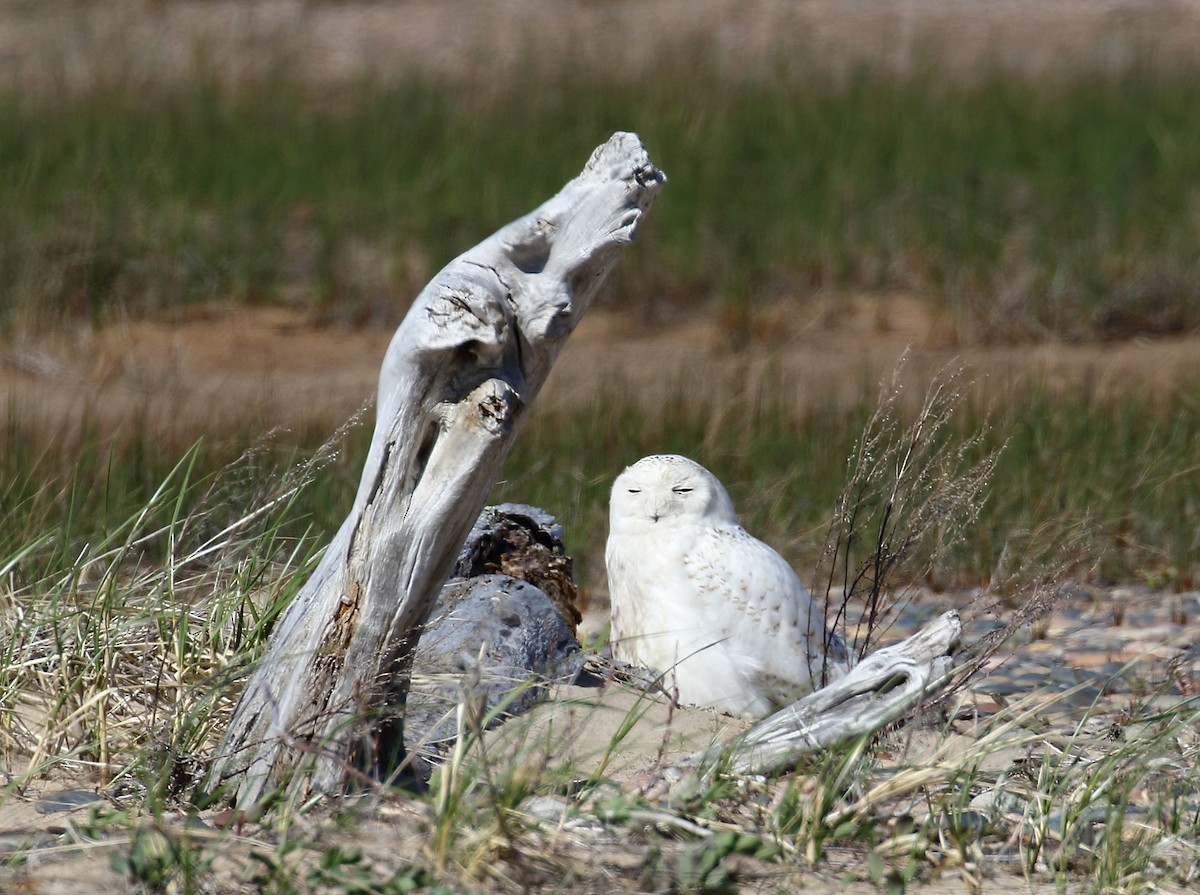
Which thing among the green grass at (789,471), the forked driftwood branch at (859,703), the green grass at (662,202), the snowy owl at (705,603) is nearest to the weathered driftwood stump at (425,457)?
the forked driftwood branch at (859,703)

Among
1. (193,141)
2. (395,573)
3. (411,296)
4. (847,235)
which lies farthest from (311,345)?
(395,573)

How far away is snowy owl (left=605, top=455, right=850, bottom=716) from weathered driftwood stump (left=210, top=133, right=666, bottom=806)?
1047 mm

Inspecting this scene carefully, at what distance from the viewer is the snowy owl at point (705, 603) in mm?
4184

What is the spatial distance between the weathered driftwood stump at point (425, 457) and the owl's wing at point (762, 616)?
124cm

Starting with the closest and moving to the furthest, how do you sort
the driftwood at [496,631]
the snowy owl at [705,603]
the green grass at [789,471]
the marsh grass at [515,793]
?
the marsh grass at [515,793]
the driftwood at [496,631]
the snowy owl at [705,603]
the green grass at [789,471]

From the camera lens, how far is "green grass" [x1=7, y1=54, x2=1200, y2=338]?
1120 centimetres

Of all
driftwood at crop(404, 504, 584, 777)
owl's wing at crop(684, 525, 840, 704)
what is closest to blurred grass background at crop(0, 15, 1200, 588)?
driftwood at crop(404, 504, 584, 777)

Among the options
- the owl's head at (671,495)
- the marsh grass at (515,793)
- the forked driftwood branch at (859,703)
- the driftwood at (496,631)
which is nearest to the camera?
the marsh grass at (515,793)

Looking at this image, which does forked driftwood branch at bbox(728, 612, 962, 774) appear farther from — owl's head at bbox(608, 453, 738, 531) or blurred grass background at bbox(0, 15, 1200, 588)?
blurred grass background at bbox(0, 15, 1200, 588)

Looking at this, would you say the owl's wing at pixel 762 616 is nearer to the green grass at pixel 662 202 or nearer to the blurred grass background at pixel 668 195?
the blurred grass background at pixel 668 195

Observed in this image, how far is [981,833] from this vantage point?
10.4ft

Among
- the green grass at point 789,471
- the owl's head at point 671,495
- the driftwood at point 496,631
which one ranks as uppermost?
the owl's head at point 671,495

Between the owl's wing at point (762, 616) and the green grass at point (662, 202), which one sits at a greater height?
the green grass at point (662, 202)

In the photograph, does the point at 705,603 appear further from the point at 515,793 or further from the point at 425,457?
the point at 515,793
